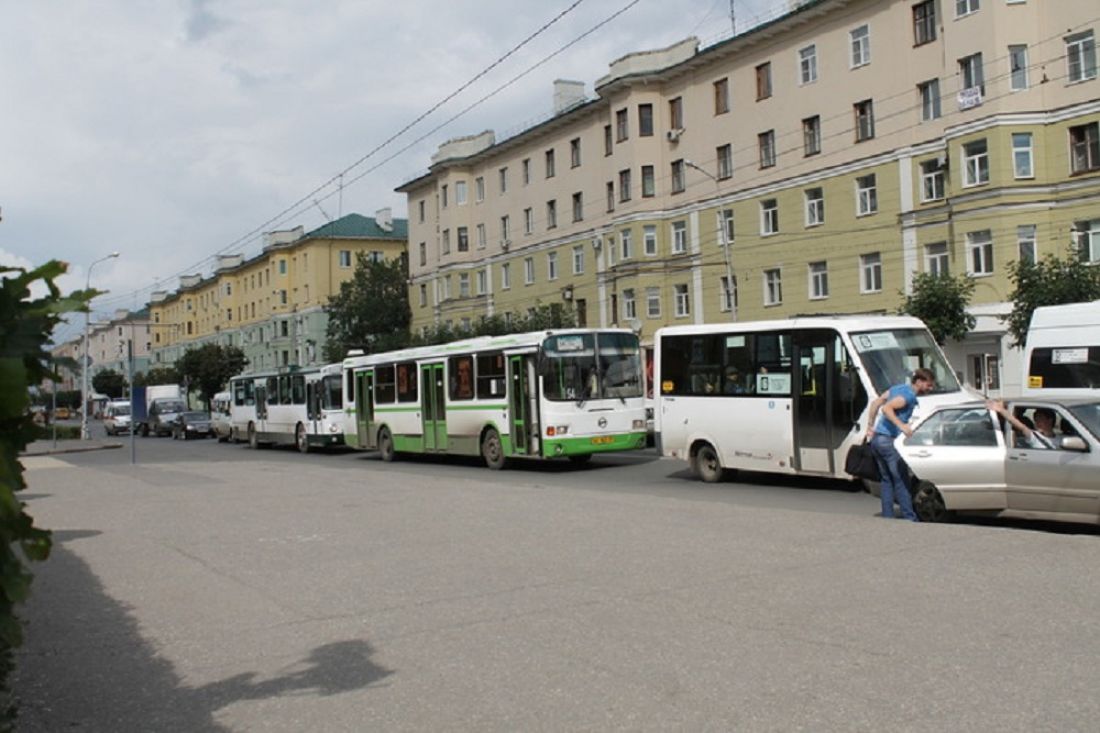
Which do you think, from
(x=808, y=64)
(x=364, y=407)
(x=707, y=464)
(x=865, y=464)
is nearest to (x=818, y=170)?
(x=808, y=64)

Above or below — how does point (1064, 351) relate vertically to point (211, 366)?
below

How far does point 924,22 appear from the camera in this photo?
3856 centimetres

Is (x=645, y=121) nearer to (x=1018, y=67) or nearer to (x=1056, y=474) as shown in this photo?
(x=1018, y=67)

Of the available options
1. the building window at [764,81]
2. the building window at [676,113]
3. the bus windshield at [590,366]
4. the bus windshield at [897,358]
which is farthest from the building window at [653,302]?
the bus windshield at [897,358]

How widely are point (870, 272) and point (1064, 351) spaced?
2500 centimetres

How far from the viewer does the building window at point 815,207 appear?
4356 cm

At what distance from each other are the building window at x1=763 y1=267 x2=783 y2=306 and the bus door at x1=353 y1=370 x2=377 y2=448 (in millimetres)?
21150

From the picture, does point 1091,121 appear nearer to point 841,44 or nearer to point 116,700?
point 841,44

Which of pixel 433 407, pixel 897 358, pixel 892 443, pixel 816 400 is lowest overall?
pixel 892 443

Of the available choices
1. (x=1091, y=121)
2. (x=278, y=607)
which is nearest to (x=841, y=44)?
(x=1091, y=121)

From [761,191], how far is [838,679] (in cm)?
4212

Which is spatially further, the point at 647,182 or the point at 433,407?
the point at 647,182

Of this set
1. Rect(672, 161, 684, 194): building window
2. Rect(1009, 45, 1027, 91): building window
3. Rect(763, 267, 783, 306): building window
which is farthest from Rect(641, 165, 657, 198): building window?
Rect(1009, 45, 1027, 91): building window

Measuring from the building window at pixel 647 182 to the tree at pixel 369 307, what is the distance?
3242cm
